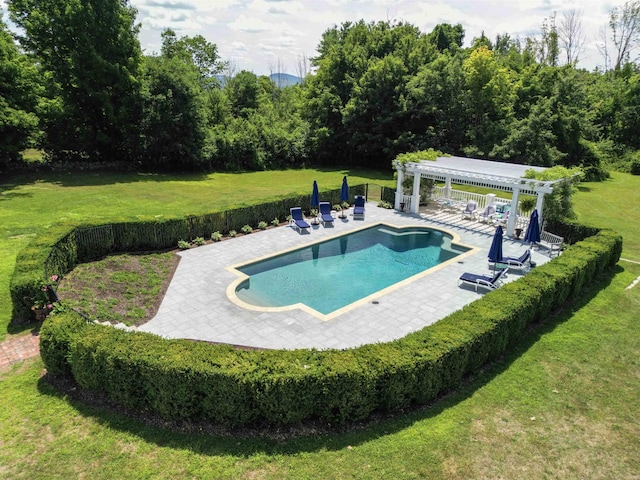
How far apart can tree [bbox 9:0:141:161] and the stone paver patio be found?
68.6ft

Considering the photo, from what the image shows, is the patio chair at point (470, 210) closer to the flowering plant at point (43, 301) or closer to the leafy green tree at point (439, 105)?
the leafy green tree at point (439, 105)

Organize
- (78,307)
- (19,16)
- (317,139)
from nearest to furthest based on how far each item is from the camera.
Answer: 1. (78,307)
2. (19,16)
3. (317,139)

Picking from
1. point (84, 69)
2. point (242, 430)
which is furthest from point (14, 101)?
point (242, 430)

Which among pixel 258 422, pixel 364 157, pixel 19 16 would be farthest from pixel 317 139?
pixel 258 422

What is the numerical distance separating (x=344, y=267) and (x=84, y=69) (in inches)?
1042

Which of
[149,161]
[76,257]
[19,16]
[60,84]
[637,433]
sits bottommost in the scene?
[637,433]

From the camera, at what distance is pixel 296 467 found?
6828 mm

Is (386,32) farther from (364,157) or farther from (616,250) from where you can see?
(616,250)

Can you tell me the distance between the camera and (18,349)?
10.1 metres

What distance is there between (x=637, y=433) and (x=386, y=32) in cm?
4046

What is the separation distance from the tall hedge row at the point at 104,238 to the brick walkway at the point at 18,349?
0.99 meters

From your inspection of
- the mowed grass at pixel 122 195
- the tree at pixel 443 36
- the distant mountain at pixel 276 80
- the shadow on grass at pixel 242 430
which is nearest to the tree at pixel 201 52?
the distant mountain at pixel 276 80

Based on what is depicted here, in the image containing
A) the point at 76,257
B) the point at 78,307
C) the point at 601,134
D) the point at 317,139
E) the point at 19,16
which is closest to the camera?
the point at 78,307

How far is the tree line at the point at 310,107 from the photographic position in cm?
2981
